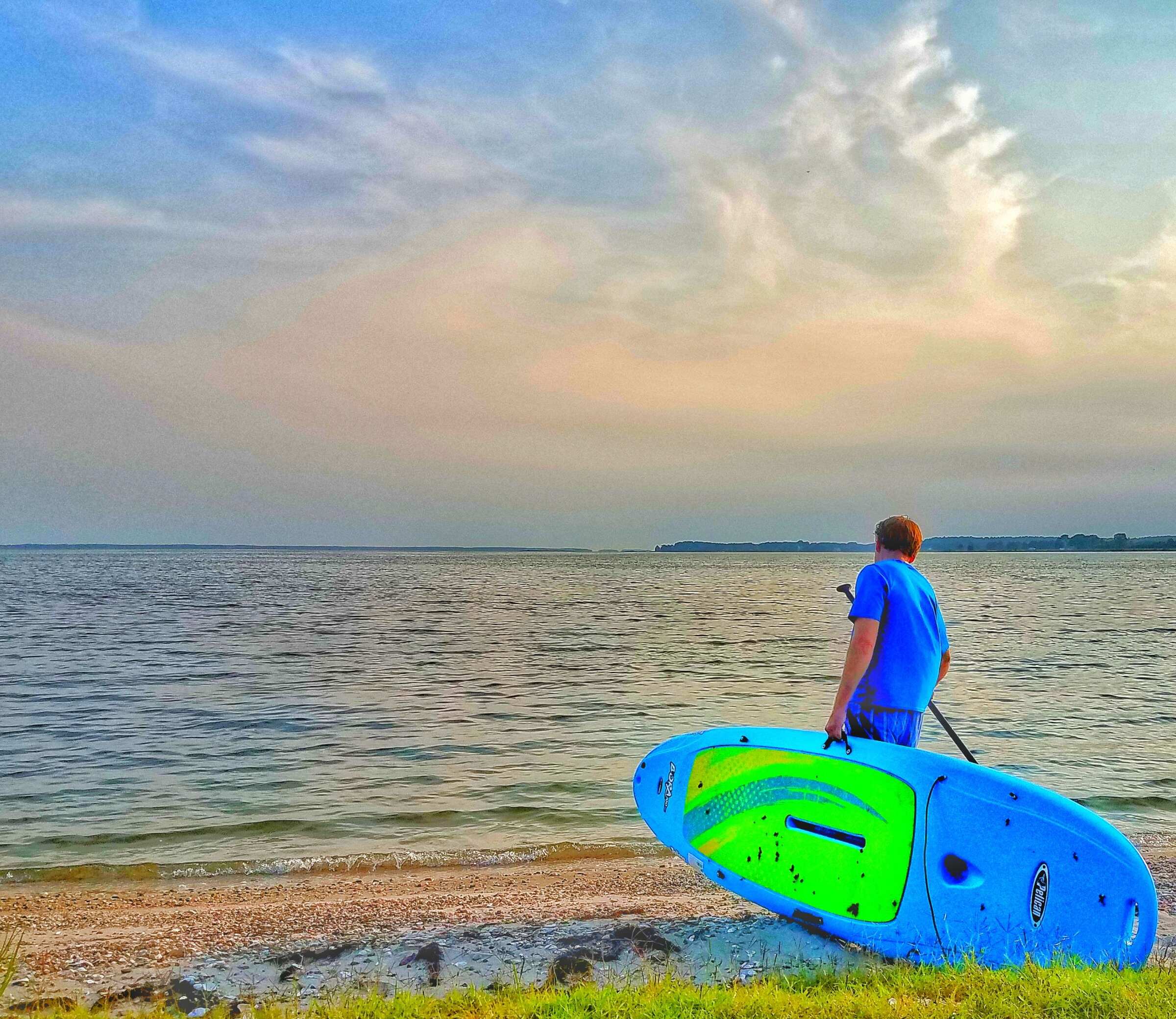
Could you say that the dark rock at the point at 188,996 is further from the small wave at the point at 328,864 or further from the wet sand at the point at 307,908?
the small wave at the point at 328,864

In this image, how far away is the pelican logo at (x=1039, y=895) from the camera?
4.86m

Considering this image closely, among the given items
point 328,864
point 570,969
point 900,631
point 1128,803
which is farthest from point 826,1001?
point 1128,803

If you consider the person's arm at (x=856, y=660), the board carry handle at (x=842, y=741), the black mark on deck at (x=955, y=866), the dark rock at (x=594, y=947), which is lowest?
the dark rock at (x=594, y=947)

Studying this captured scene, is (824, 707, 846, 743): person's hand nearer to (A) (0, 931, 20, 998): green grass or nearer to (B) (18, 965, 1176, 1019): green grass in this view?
(B) (18, 965, 1176, 1019): green grass

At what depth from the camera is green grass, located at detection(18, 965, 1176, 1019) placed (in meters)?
3.77

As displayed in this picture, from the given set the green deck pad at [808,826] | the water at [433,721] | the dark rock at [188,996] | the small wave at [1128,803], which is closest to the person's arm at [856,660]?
the green deck pad at [808,826]

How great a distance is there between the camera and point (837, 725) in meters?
5.10

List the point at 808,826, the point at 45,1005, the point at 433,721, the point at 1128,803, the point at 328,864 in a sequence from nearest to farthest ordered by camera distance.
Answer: the point at 45,1005
the point at 808,826
the point at 328,864
the point at 1128,803
the point at 433,721

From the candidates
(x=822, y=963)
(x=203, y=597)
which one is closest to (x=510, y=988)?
(x=822, y=963)

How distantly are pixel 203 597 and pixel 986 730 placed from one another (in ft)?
150

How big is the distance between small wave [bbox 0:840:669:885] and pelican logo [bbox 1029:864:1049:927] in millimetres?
3778

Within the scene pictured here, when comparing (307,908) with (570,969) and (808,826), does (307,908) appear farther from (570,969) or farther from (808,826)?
(808,826)

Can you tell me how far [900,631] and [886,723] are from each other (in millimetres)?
656

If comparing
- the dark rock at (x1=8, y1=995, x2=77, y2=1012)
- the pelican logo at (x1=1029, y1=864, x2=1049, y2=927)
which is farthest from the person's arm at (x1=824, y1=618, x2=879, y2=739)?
the dark rock at (x1=8, y1=995, x2=77, y2=1012)
